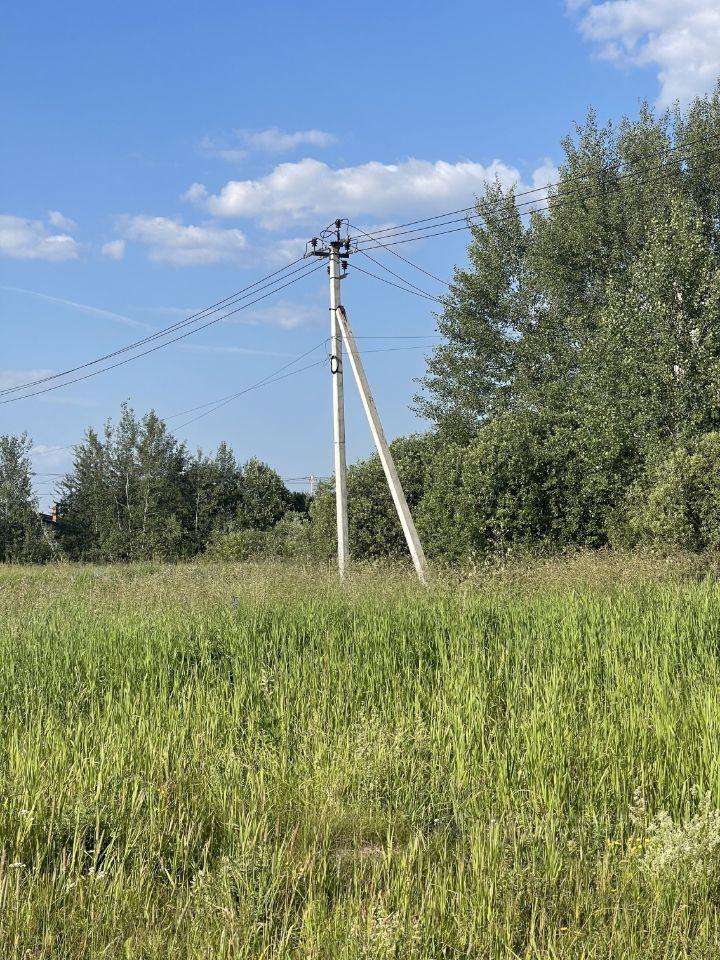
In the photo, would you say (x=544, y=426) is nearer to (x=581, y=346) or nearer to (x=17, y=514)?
(x=581, y=346)

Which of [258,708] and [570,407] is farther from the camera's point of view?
[570,407]

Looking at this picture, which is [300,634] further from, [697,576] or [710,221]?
[710,221]

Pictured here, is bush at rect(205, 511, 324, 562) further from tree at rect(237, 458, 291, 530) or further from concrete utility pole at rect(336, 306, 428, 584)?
concrete utility pole at rect(336, 306, 428, 584)

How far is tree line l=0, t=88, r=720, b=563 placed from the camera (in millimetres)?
19812

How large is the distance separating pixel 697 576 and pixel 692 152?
69.6ft

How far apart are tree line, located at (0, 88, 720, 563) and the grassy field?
12.1 metres

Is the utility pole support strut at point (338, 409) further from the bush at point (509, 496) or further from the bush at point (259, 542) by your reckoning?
the bush at point (259, 542)

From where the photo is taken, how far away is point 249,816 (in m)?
4.07

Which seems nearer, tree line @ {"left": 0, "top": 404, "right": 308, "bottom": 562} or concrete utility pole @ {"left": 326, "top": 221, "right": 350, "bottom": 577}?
concrete utility pole @ {"left": 326, "top": 221, "right": 350, "bottom": 577}

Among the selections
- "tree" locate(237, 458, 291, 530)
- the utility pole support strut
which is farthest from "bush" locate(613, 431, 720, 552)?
"tree" locate(237, 458, 291, 530)

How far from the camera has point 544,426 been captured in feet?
74.2

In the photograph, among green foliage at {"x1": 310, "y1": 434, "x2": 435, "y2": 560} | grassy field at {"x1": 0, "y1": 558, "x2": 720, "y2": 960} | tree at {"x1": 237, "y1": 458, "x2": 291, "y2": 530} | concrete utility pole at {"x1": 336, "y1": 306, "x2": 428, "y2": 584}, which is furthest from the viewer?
tree at {"x1": 237, "y1": 458, "x2": 291, "y2": 530}

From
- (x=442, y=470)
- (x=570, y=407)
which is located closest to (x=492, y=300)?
(x=570, y=407)

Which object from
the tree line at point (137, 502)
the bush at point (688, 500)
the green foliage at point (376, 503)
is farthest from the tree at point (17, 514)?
the bush at point (688, 500)
